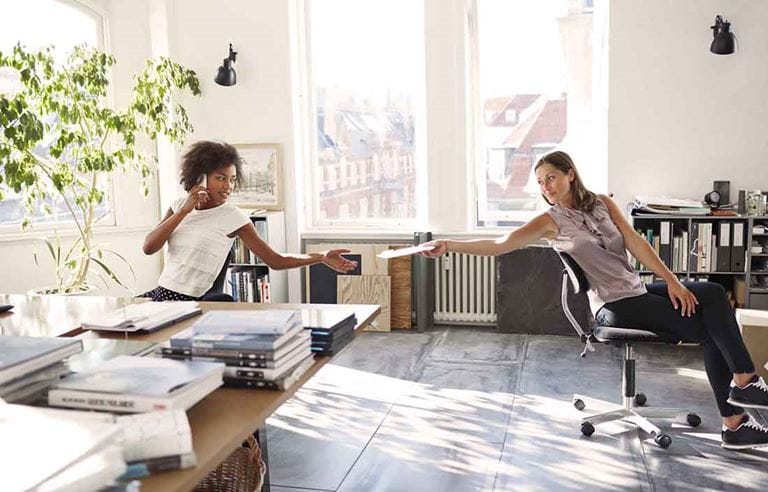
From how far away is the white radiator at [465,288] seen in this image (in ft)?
17.7

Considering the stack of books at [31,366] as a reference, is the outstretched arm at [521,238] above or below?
above

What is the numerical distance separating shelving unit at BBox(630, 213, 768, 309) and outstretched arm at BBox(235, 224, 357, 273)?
99.7 inches

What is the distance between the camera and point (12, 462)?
3.27ft

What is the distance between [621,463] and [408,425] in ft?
3.36

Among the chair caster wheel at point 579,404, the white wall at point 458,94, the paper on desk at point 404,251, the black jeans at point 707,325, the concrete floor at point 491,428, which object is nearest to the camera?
the paper on desk at point 404,251

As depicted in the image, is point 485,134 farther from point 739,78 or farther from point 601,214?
point 601,214

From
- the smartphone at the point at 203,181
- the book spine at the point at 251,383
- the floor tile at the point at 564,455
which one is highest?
the smartphone at the point at 203,181

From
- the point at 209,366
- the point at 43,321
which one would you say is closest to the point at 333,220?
the point at 43,321

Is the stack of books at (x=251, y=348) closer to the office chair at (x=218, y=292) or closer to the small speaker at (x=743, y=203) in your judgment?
the office chair at (x=218, y=292)

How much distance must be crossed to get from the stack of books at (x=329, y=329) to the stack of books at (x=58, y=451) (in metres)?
0.68

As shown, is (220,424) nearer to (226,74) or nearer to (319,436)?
(319,436)

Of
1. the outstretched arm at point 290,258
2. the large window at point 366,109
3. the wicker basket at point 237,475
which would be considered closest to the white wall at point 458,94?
the large window at point 366,109

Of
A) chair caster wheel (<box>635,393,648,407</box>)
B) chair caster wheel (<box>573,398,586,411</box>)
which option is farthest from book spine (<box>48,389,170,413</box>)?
chair caster wheel (<box>635,393,648,407</box>)

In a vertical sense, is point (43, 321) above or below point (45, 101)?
below
